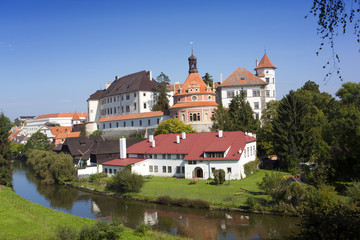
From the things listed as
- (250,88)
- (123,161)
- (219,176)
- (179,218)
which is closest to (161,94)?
(250,88)

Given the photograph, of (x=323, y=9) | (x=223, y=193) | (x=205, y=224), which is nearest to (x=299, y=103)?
(x=223, y=193)

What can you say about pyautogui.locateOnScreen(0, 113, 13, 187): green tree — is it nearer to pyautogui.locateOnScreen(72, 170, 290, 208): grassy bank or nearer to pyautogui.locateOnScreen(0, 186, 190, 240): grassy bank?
pyautogui.locateOnScreen(0, 186, 190, 240): grassy bank

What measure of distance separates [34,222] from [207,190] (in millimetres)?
14688

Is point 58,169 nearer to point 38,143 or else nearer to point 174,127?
point 174,127

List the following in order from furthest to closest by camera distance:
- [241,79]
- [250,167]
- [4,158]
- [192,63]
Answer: [241,79] < [192,63] < [4,158] < [250,167]

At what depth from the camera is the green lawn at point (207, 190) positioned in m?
26.5

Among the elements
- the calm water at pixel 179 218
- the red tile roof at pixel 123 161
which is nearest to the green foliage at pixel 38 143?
the red tile roof at pixel 123 161

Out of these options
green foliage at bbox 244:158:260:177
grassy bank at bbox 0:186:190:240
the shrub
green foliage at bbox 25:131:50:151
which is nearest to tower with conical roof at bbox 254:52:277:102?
green foliage at bbox 244:158:260:177

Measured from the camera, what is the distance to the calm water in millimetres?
20391

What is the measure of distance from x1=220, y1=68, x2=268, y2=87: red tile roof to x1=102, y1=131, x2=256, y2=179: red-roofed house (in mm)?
24800

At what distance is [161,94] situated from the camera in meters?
66.5

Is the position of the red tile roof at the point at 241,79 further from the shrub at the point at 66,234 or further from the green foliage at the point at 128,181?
the shrub at the point at 66,234

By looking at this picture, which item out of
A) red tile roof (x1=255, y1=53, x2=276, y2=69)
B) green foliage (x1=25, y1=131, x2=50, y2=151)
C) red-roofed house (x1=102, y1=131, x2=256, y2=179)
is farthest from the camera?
green foliage (x1=25, y1=131, x2=50, y2=151)

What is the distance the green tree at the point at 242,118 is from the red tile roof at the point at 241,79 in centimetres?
1566
